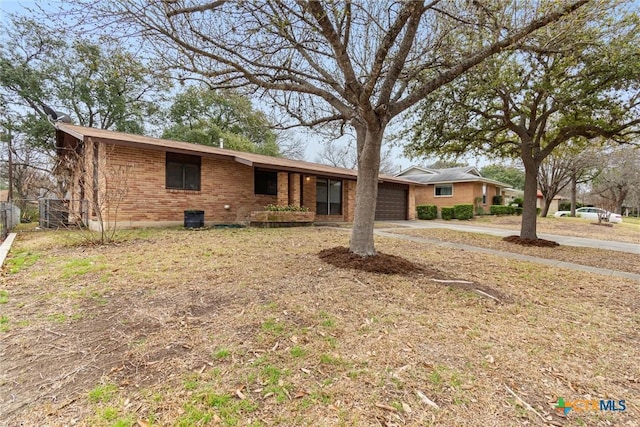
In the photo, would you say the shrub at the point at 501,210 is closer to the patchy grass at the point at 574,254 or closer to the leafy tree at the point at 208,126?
the patchy grass at the point at 574,254

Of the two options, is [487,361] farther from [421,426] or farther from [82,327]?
[82,327]

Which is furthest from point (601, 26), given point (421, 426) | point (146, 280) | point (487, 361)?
point (146, 280)

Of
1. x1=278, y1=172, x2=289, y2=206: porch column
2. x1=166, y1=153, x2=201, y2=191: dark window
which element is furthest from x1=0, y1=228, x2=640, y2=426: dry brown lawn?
x1=278, y1=172, x2=289, y2=206: porch column

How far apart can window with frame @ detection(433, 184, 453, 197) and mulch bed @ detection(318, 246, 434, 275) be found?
2101 cm

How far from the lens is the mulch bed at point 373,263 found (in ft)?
16.6

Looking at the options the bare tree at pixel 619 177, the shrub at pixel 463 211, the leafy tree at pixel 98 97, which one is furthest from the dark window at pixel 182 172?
the bare tree at pixel 619 177

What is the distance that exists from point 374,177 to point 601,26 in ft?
19.4

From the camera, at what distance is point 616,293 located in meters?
4.67

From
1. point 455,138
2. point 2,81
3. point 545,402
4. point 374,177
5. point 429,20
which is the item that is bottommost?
point 545,402

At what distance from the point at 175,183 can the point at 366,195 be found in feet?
27.4

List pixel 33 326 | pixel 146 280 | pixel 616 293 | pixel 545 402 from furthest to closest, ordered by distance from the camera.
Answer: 1. pixel 616 293
2. pixel 146 280
3. pixel 33 326
4. pixel 545 402

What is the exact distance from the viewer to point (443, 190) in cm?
2495

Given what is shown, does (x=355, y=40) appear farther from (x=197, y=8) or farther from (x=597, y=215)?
(x=597, y=215)

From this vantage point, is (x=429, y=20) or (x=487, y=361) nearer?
(x=487, y=361)
